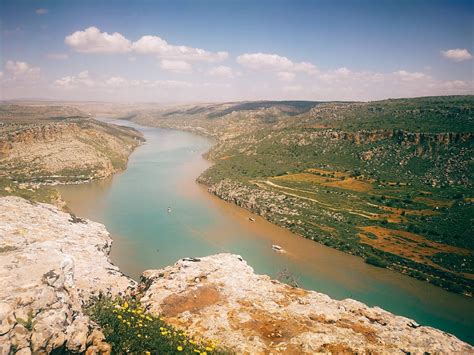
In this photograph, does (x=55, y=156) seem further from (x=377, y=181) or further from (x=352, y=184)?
(x=377, y=181)

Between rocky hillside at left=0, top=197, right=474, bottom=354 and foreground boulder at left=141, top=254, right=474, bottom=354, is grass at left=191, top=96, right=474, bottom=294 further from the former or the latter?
rocky hillside at left=0, top=197, right=474, bottom=354

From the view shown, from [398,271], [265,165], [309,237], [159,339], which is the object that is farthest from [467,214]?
[159,339]

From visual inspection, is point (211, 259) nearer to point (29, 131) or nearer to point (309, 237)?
point (309, 237)

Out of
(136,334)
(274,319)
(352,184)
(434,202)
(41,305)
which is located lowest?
(434,202)

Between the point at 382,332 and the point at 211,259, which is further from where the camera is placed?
the point at 211,259

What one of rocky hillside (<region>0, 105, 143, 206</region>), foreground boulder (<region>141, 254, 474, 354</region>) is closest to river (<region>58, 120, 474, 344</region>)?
rocky hillside (<region>0, 105, 143, 206</region>)

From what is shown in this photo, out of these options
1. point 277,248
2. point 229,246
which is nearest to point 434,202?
point 277,248
